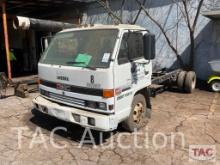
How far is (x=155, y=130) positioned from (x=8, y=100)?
5.00 meters

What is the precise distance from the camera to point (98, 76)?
4895mm

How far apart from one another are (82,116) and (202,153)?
Answer: 2307 millimetres

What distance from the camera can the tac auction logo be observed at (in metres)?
4.77

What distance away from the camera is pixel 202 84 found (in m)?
11.3

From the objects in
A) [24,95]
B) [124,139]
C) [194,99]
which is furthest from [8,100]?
[194,99]

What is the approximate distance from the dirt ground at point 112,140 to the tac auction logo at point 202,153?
0.07 metres

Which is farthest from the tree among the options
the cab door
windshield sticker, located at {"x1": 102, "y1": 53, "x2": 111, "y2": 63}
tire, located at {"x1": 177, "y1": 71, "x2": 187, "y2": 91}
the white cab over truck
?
windshield sticker, located at {"x1": 102, "y1": 53, "x2": 111, "y2": 63}

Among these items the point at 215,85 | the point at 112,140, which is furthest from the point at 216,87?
the point at 112,140

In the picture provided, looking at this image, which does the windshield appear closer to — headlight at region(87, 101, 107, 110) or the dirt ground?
headlight at region(87, 101, 107, 110)

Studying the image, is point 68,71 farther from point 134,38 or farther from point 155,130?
point 155,130

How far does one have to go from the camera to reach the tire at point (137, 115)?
570cm

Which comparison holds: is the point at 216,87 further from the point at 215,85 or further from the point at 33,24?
the point at 33,24

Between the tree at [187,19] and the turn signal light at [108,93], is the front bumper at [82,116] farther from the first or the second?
the tree at [187,19]

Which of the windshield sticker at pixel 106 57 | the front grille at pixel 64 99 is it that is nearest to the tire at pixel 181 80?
the windshield sticker at pixel 106 57
